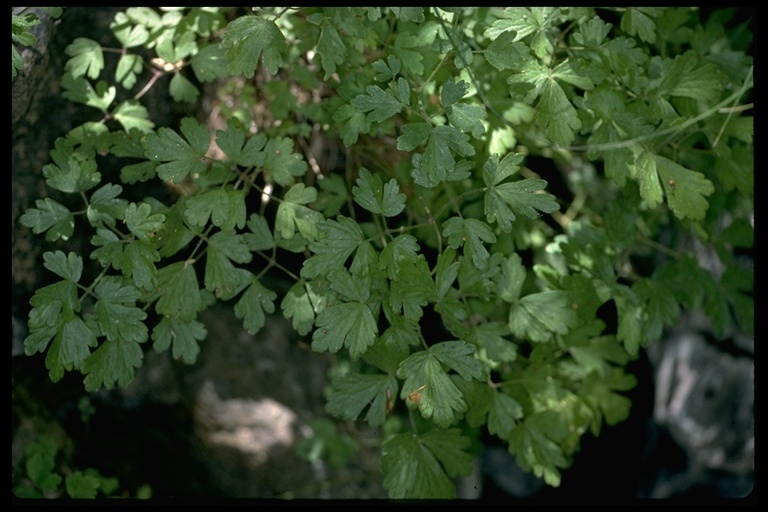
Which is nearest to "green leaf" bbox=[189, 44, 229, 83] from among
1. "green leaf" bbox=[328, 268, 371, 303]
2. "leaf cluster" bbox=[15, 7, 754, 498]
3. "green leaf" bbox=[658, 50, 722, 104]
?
"leaf cluster" bbox=[15, 7, 754, 498]

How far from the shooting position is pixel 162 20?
1905mm

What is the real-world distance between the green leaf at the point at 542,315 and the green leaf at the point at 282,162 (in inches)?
27.0

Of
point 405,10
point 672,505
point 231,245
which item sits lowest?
point 672,505

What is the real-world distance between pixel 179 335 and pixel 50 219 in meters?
0.42

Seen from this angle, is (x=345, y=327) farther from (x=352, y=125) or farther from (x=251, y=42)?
(x=251, y=42)

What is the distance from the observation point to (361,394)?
172 cm

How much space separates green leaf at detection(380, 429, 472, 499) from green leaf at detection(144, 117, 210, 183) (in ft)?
2.78

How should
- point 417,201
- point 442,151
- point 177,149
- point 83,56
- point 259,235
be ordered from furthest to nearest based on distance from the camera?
point 417,201, point 83,56, point 259,235, point 177,149, point 442,151

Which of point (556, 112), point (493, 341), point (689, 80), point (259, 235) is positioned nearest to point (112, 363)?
point (259, 235)

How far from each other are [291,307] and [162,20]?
906 mm

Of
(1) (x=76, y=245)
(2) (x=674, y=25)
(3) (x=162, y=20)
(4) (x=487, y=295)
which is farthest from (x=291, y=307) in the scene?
(2) (x=674, y=25)

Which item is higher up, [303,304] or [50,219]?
[50,219]

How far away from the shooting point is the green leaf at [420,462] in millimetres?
1693
